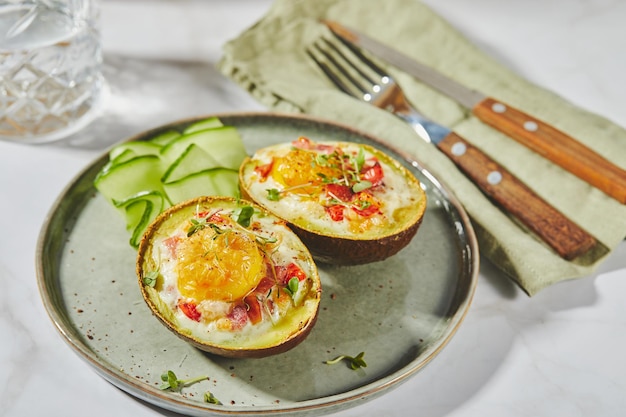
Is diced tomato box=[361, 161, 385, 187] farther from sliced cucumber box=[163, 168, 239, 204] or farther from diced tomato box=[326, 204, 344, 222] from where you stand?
sliced cucumber box=[163, 168, 239, 204]

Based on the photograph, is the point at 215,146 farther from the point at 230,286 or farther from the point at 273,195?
the point at 230,286

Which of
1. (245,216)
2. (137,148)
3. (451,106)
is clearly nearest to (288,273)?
(245,216)

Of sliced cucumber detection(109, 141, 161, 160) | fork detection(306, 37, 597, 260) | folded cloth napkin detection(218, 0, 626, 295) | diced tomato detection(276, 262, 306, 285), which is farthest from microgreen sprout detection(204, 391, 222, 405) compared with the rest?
fork detection(306, 37, 597, 260)

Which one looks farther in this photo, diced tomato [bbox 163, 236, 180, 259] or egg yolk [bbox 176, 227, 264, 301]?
diced tomato [bbox 163, 236, 180, 259]

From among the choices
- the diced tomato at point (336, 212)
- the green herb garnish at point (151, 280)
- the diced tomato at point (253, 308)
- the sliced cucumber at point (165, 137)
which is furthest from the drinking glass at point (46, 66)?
the diced tomato at point (253, 308)

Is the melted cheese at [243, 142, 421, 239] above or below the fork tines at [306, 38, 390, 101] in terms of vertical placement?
above

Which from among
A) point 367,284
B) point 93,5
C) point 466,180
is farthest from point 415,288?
point 93,5
